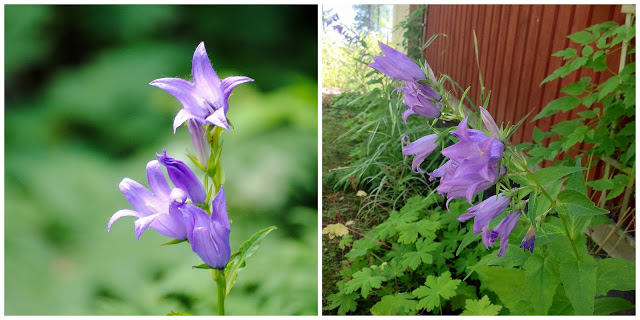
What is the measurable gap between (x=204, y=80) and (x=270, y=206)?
70cm

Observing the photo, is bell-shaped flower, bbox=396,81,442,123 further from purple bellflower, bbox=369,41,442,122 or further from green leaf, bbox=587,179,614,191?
green leaf, bbox=587,179,614,191

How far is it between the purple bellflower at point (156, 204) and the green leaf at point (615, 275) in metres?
0.94

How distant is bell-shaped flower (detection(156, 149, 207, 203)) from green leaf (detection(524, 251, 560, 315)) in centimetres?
70

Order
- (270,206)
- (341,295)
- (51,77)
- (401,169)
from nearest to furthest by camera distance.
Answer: (270,206) < (51,77) < (341,295) < (401,169)

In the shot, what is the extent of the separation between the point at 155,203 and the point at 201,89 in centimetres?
20

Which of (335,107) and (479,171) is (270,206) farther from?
(335,107)

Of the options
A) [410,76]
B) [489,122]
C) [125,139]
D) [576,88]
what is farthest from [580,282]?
[125,139]

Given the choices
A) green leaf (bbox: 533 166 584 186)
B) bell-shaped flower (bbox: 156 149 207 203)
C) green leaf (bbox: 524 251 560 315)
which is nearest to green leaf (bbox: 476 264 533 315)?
green leaf (bbox: 524 251 560 315)

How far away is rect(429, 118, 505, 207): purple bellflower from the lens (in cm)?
79

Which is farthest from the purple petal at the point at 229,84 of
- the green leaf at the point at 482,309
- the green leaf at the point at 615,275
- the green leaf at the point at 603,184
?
the green leaf at the point at 603,184

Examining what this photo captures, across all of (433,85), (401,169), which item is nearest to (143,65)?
(433,85)

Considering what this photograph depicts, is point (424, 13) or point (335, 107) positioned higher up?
point (424, 13)

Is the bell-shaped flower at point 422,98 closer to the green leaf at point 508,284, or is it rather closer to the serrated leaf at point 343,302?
the green leaf at point 508,284

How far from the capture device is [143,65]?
1.56m
